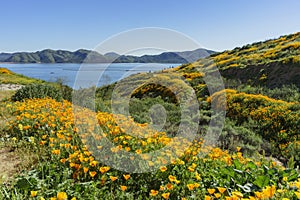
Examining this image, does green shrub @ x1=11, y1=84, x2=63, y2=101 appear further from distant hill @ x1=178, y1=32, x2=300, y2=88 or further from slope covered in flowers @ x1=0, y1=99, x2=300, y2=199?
distant hill @ x1=178, y1=32, x2=300, y2=88

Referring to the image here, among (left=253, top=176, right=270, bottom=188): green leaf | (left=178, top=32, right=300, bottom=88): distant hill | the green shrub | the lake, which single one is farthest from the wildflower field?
(left=178, top=32, right=300, bottom=88): distant hill

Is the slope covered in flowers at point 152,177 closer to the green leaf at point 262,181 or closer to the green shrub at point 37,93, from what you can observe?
the green leaf at point 262,181

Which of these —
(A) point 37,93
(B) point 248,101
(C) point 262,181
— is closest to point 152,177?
(C) point 262,181

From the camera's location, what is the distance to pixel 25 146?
4367 millimetres

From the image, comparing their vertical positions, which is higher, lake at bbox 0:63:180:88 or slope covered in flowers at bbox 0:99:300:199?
lake at bbox 0:63:180:88

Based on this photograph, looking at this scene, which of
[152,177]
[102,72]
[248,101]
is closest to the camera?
[152,177]

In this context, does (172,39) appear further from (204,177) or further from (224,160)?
(204,177)

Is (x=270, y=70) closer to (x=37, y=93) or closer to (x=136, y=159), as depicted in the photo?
(x=37, y=93)

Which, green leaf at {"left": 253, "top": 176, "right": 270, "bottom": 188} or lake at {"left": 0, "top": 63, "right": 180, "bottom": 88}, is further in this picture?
lake at {"left": 0, "top": 63, "right": 180, "bottom": 88}

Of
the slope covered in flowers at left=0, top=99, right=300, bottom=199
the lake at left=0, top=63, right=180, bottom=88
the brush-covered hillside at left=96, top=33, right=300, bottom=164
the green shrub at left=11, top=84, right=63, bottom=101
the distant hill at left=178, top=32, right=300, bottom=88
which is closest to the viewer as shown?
the slope covered in flowers at left=0, top=99, right=300, bottom=199

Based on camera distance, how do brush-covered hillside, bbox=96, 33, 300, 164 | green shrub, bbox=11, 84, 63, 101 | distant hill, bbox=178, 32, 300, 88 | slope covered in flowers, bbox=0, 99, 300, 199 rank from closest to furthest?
slope covered in flowers, bbox=0, 99, 300, 199, brush-covered hillside, bbox=96, 33, 300, 164, green shrub, bbox=11, 84, 63, 101, distant hill, bbox=178, 32, 300, 88

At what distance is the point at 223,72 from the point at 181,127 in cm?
1230

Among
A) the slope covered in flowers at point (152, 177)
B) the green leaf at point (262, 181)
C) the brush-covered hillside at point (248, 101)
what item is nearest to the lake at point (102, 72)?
the brush-covered hillside at point (248, 101)

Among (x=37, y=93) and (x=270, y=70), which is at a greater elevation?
(x=270, y=70)
